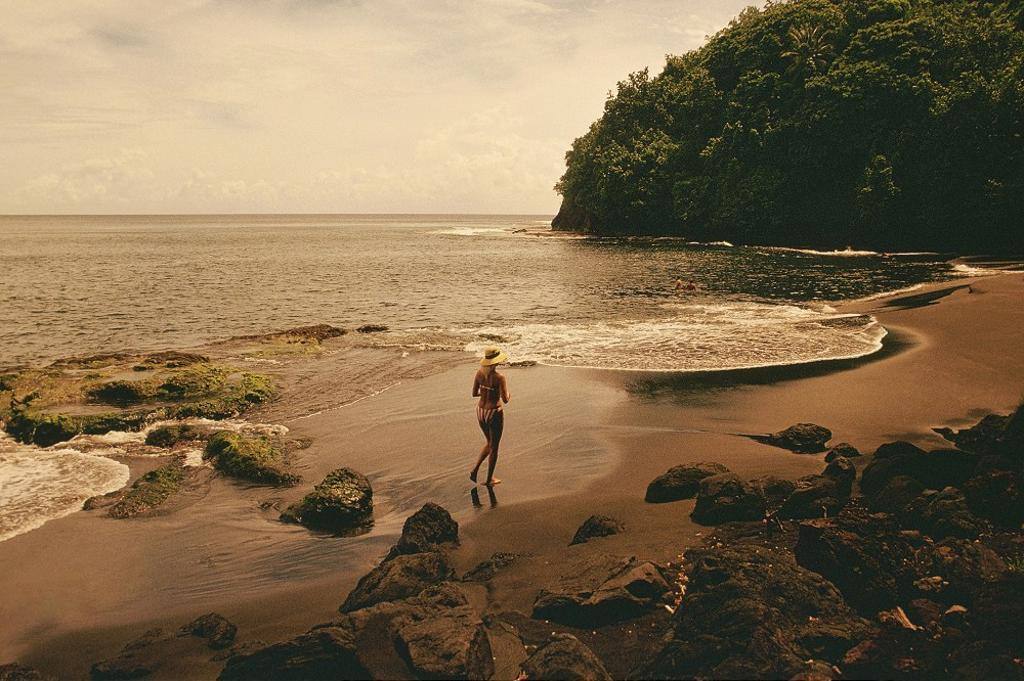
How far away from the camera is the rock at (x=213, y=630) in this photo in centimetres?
594

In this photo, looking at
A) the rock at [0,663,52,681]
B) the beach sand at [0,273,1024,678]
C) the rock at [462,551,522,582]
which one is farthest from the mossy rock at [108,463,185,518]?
the rock at [462,551,522,582]

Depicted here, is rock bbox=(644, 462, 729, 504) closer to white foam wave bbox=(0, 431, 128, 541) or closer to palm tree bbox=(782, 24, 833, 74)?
white foam wave bbox=(0, 431, 128, 541)

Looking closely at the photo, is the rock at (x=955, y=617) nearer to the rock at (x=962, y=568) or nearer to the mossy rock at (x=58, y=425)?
the rock at (x=962, y=568)

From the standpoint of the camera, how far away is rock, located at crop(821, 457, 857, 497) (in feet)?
27.4

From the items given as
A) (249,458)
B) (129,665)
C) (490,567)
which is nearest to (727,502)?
(490,567)

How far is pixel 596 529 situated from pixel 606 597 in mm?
1993

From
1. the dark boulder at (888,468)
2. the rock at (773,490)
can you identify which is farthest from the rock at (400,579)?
the dark boulder at (888,468)

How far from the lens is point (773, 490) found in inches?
323

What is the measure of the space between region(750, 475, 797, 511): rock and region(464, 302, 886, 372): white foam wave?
8.72 metres

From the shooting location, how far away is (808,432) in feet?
34.9

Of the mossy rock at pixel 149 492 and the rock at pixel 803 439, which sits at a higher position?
the rock at pixel 803 439

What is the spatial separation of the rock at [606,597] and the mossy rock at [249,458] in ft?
19.7

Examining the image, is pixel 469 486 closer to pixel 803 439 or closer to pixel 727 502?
pixel 727 502

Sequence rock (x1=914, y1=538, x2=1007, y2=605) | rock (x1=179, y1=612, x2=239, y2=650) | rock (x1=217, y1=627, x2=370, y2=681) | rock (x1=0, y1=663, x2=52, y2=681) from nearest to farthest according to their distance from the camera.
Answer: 1. rock (x1=217, y1=627, x2=370, y2=681)
2. rock (x1=914, y1=538, x2=1007, y2=605)
3. rock (x1=0, y1=663, x2=52, y2=681)
4. rock (x1=179, y1=612, x2=239, y2=650)
